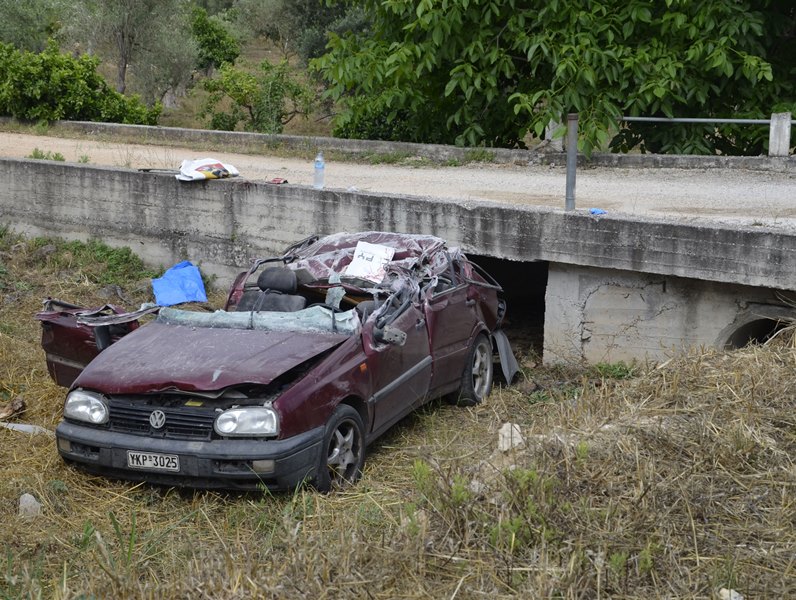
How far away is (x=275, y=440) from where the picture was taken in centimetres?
632

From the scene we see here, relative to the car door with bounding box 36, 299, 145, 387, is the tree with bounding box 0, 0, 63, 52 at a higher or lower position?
higher

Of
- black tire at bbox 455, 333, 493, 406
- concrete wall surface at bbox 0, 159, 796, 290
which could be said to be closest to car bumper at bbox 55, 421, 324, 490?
black tire at bbox 455, 333, 493, 406

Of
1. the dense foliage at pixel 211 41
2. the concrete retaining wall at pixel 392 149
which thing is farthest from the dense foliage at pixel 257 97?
the dense foliage at pixel 211 41

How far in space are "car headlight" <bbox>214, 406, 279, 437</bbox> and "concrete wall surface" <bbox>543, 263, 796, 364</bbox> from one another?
4283mm

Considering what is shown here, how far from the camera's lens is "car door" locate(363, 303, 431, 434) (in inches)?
286

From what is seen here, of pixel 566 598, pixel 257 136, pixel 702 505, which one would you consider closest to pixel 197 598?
pixel 566 598

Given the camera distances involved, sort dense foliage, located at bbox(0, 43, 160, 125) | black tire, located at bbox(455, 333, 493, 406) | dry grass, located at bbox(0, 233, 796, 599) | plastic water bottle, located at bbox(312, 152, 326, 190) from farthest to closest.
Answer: dense foliage, located at bbox(0, 43, 160, 125) < plastic water bottle, located at bbox(312, 152, 326, 190) < black tire, located at bbox(455, 333, 493, 406) < dry grass, located at bbox(0, 233, 796, 599)

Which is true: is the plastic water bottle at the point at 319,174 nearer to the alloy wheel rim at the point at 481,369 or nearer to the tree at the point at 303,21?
the alloy wheel rim at the point at 481,369

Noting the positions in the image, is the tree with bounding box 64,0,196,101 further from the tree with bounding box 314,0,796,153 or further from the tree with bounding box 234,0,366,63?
the tree with bounding box 314,0,796,153

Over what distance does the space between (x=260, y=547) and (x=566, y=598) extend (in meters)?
1.75

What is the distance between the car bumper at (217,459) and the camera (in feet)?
20.5

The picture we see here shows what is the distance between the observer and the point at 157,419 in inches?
254

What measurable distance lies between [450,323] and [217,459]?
2869mm

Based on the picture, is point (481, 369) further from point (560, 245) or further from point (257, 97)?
point (257, 97)
